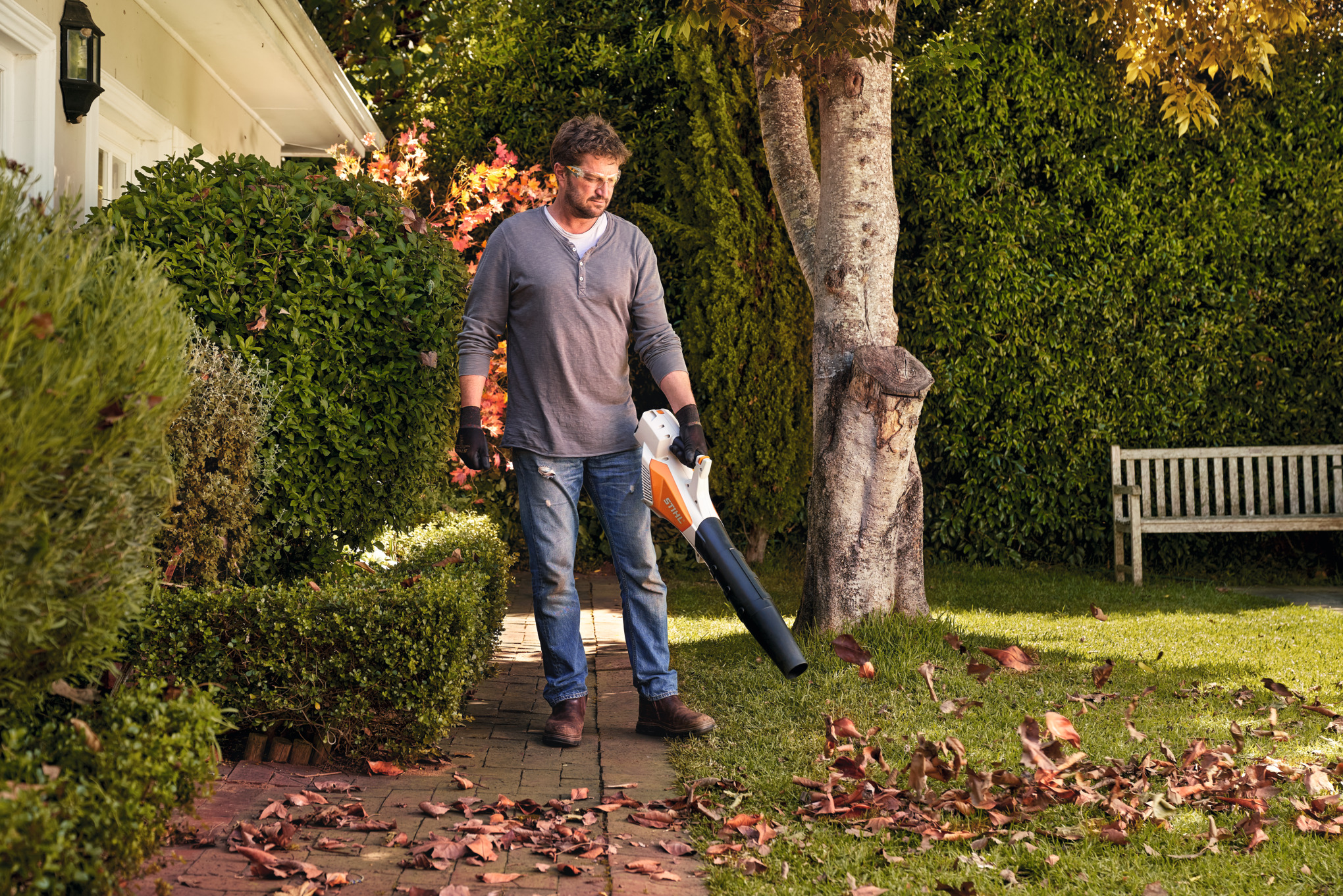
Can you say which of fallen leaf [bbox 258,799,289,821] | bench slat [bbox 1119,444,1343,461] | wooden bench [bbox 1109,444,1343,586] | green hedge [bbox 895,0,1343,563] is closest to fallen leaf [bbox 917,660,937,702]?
fallen leaf [bbox 258,799,289,821]

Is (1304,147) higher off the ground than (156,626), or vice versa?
(1304,147)

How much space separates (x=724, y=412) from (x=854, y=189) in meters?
2.83

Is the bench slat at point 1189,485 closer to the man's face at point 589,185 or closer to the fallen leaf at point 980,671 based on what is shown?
the fallen leaf at point 980,671

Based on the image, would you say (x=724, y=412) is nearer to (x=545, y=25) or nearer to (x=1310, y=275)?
(x=545, y=25)

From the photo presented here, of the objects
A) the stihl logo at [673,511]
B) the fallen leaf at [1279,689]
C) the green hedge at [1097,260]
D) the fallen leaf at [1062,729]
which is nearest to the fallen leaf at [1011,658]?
the fallen leaf at [1279,689]

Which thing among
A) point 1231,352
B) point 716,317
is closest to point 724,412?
point 716,317

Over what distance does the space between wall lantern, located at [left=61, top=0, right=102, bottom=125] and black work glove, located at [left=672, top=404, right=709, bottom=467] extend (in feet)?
9.03

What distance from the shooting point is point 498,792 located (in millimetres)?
3340

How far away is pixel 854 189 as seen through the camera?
5.31 m

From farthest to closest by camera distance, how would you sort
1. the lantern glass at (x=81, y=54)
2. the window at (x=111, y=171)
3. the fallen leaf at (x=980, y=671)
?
1. the window at (x=111, y=171)
2. the fallen leaf at (x=980, y=671)
3. the lantern glass at (x=81, y=54)

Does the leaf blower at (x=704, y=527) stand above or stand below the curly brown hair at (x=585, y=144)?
below

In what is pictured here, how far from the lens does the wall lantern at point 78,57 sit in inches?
170

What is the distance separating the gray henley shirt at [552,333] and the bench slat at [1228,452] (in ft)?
17.0

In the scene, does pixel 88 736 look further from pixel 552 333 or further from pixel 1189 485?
pixel 1189 485
